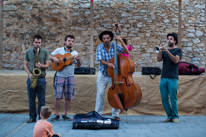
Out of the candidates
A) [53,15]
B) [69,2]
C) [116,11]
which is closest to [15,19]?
[53,15]

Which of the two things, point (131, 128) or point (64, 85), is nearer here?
point (131, 128)

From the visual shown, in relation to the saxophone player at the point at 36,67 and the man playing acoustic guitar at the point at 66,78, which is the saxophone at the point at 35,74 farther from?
the man playing acoustic guitar at the point at 66,78

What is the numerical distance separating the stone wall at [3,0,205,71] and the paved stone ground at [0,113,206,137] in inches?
158

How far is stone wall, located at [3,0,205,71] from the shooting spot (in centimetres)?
841

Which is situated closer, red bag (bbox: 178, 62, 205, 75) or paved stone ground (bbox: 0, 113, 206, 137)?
paved stone ground (bbox: 0, 113, 206, 137)

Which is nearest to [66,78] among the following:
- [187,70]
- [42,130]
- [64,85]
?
[64,85]

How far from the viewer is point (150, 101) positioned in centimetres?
511

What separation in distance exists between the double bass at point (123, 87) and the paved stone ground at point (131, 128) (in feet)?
1.26

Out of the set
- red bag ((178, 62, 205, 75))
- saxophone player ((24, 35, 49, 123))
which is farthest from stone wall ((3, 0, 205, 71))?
saxophone player ((24, 35, 49, 123))

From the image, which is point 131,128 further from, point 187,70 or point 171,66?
point 187,70

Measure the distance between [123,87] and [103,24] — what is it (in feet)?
16.3

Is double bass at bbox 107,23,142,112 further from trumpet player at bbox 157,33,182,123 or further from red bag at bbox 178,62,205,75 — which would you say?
red bag at bbox 178,62,205,75

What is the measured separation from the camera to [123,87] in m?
3.86

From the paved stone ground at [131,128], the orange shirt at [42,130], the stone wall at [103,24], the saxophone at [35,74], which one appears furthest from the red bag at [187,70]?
the orange shirt at [42,130]
